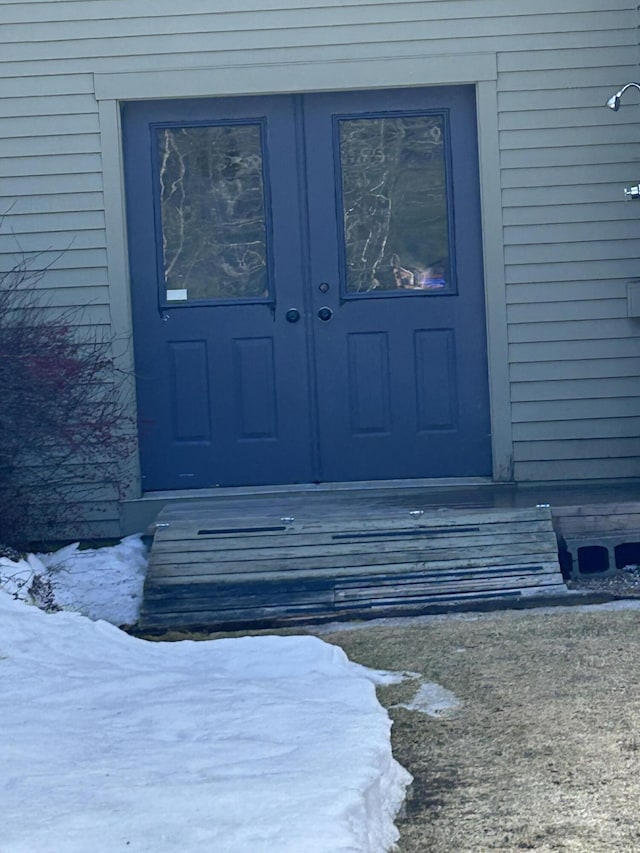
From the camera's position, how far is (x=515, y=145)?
6.95 metres

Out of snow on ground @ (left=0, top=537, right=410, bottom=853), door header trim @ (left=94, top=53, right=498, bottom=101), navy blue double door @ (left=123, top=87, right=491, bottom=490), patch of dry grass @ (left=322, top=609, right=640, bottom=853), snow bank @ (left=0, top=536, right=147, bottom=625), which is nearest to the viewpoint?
snow on ground @ (left=0, top=537, right=410, bottom=853)

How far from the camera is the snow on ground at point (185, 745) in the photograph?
300cm

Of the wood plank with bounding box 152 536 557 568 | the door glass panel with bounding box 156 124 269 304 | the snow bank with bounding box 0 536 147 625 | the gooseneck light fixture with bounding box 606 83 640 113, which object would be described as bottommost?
the snow bank with bounding box 0 536 147 625

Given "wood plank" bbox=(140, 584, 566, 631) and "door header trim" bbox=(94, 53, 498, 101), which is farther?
"door header trim" bbox=(94, 53, 498, 101)

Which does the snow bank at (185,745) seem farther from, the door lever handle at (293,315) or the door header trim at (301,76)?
the door header trim at (301,76)

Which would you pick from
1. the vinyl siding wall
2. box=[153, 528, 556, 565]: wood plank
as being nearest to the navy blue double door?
the vinyl siding wall

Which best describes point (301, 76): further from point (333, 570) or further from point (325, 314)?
point (333, 570)

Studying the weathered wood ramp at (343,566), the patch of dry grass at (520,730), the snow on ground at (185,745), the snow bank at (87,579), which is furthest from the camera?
the weathered wood ramp at (343,566)

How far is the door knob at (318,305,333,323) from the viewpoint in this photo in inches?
279

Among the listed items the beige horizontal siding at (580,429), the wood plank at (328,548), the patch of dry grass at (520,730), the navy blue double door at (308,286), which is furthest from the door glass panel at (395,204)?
the patch of dry grass at (520,730)

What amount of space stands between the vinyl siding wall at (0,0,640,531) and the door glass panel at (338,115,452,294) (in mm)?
383

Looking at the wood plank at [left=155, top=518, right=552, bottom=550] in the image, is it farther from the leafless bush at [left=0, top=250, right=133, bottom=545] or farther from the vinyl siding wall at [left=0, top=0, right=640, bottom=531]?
the vinyl siding wall at [left=0, top=0, right=640, bottom=531]

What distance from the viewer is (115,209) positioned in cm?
698

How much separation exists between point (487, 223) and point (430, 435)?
1.25 m
